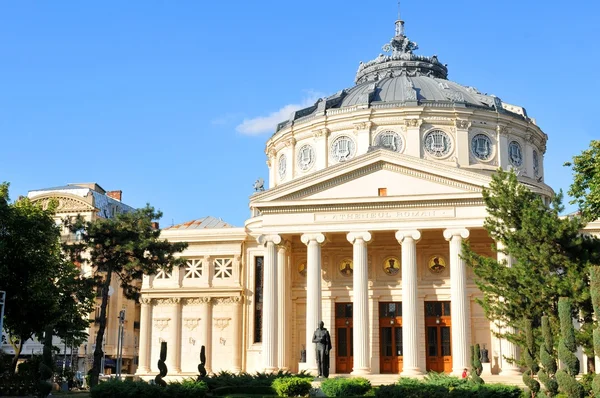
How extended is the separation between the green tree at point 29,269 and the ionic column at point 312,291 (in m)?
12.4

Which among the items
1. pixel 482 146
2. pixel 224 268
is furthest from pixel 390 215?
pixel 224 268

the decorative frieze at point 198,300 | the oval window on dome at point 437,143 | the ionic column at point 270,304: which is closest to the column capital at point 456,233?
the ionic column at point 270,304

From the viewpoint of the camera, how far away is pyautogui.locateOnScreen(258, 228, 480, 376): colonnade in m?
44.7

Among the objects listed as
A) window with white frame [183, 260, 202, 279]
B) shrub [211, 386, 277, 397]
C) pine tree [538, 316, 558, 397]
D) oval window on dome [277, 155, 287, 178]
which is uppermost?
oval window on dome [277, 155, 287, 178]

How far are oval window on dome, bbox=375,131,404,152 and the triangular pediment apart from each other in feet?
29.8

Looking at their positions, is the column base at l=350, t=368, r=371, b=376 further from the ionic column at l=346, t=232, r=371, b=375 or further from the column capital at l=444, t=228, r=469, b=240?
the column capital at l=444, t=228, r=469, b=240

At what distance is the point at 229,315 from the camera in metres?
55.0

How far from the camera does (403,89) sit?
5966 cm

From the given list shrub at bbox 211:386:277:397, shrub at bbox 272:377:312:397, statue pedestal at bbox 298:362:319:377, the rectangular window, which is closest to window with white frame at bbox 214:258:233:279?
the rectangular window

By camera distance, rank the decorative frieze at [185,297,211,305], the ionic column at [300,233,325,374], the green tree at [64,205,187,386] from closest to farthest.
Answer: the green tree at [64,205,187,386]
the ionic column at [300,233,325,374]
the decorative frieze at [185,297,211,305]

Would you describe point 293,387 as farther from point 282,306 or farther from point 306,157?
point 306,157

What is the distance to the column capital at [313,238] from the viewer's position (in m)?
47.2

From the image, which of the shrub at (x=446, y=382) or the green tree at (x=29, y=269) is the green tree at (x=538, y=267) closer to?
the shrub at (x=446, y=382)

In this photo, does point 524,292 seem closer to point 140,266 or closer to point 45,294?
point 140,266
